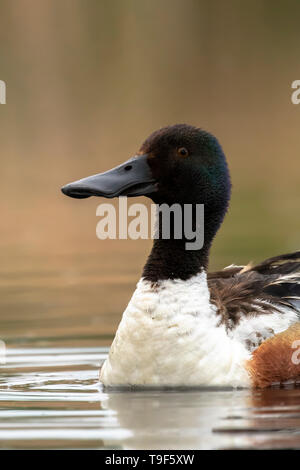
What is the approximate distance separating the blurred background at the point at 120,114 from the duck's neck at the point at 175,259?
332 cm

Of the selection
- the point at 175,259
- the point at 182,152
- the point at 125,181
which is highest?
the point at 182,152

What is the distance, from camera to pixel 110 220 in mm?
16750

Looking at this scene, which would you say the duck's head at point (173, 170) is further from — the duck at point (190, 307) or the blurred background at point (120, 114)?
the blurred background at point (120, 114)

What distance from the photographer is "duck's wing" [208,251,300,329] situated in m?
8.06

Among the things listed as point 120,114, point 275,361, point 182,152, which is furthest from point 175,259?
point 120,114

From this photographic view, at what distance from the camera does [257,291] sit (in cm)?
833

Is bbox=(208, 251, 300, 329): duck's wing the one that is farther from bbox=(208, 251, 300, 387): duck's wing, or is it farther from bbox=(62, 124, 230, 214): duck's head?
bbox=(62, 124, 230, 214): duck's head

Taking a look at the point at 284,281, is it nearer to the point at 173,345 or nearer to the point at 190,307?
the point at 190,307

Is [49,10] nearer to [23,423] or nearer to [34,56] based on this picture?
[34,56]

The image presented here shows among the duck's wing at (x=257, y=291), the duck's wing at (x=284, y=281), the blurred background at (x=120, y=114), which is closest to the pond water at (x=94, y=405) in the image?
the duck's wing at (x=257, y=291)

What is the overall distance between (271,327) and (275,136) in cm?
1824

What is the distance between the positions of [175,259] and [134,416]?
1345 mm

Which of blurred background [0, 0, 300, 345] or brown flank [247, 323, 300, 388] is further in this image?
blurred background [0, 0, 300, 345]

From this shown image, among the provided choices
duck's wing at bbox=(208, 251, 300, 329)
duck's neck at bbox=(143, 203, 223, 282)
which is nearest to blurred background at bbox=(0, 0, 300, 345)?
duck's wing at bbox=(208, 251, 300, 329)
